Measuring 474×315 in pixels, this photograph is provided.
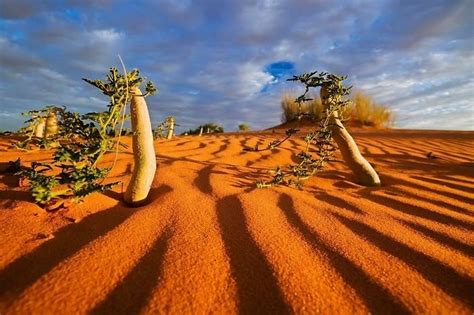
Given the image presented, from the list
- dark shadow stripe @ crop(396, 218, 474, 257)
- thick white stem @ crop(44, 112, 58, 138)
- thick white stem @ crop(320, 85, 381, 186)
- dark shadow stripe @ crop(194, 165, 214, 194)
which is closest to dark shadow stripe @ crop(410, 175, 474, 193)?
thick white stem @ crop(320, 85, 381, 186)

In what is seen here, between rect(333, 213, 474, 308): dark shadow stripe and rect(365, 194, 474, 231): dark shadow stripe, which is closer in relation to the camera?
rect(333, 213, 474, 308): dark shadow stripe

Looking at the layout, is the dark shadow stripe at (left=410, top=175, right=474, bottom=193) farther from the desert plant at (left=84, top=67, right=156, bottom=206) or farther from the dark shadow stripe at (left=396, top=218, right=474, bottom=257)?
the desert plant at (left=84, top=67, right=156, bottom=206)

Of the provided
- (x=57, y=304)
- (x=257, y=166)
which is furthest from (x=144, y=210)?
(x=257, y=166)

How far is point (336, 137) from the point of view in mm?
3088

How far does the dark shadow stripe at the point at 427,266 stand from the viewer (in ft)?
4.22

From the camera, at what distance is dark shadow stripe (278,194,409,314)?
46.2 inches

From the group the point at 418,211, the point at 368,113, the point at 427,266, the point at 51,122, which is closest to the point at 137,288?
the point at 427,266

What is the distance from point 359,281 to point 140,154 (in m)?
1.46

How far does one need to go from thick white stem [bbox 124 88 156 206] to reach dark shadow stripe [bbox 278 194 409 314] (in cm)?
94

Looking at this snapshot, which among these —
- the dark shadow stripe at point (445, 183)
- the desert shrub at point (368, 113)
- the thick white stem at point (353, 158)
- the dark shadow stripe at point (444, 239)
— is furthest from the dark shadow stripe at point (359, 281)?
the desert shrub at point (368, 113)

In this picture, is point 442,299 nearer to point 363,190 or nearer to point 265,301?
point 265,301

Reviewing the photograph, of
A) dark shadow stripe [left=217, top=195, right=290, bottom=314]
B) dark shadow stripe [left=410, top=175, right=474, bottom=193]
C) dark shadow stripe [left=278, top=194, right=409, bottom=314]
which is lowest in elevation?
dark shadow stripe [left=410, top=175, right=474, bottom=193]

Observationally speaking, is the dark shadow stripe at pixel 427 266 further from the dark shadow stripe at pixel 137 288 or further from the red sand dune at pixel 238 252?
the dark shadow stripe at pixel 137 288

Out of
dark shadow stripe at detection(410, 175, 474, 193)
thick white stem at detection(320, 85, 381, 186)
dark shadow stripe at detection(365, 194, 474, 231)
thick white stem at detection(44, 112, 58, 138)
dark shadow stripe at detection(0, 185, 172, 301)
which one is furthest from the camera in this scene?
thick white stem at detection(320, 85, 381, 186)
